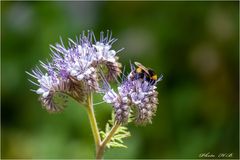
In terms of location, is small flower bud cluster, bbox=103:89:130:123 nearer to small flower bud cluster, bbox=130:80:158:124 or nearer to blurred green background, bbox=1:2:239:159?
small flower bud cluster, bbox=130:80:158:124

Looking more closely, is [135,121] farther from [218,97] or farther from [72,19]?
[72,19]

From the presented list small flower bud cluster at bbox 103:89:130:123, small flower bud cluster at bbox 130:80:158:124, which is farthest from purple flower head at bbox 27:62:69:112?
small flower bud cluster at bbox 130:80:158:124

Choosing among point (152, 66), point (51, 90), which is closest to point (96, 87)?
point (51, 90)

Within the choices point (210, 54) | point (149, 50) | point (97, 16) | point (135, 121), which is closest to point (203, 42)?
point (210, 54)

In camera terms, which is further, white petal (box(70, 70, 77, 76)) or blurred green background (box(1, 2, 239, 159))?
blurred green background (box(1, 2, 239, 159))

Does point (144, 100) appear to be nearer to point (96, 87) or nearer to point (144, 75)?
point (144, 75)
